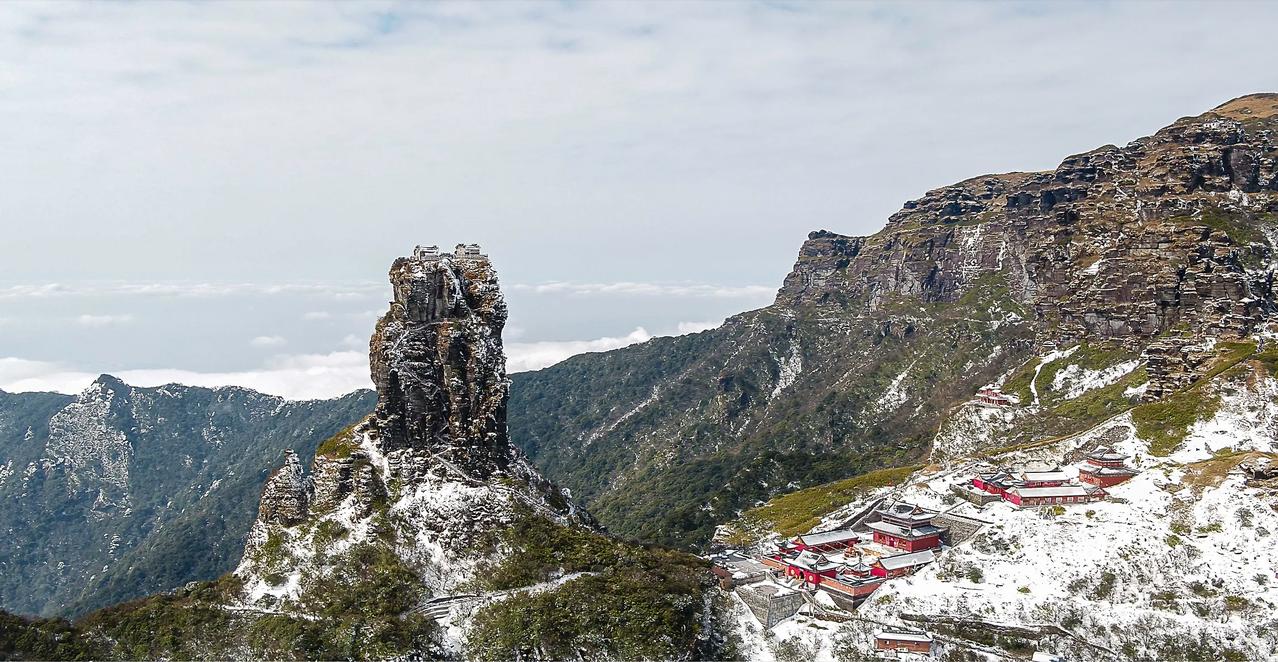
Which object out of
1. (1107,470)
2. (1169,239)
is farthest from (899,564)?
(1169,239)

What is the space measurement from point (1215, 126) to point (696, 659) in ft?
527

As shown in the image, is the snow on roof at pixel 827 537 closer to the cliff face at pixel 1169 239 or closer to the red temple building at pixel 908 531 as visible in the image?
the red temple building at pixel 908 531

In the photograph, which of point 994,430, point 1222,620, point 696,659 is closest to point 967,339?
point 994,430

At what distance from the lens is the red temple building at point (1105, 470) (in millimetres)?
81688

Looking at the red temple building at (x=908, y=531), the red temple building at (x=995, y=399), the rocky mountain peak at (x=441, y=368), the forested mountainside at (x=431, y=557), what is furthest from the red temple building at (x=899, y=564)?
the red temple building at (x=995, y=399)

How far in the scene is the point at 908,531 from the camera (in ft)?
245

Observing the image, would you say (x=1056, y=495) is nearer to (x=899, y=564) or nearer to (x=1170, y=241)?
(x=899, y=564)

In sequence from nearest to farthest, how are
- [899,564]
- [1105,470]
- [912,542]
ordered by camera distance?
1. [899,564]
2. [912,542]
3. [1105,470]

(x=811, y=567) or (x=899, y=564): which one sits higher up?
(x=811, y=567)

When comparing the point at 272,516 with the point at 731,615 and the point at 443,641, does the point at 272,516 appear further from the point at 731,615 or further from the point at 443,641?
the point at 731,615

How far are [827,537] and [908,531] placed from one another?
8.16m

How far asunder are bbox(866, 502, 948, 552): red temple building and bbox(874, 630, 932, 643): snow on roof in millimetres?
12043

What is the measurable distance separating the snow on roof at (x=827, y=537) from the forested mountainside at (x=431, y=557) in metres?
12.6

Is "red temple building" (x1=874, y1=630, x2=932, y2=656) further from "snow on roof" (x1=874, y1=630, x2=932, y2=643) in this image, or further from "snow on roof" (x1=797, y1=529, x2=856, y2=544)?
"snow on roof" (x1=797, y1=529, x2=856, y2=544)
